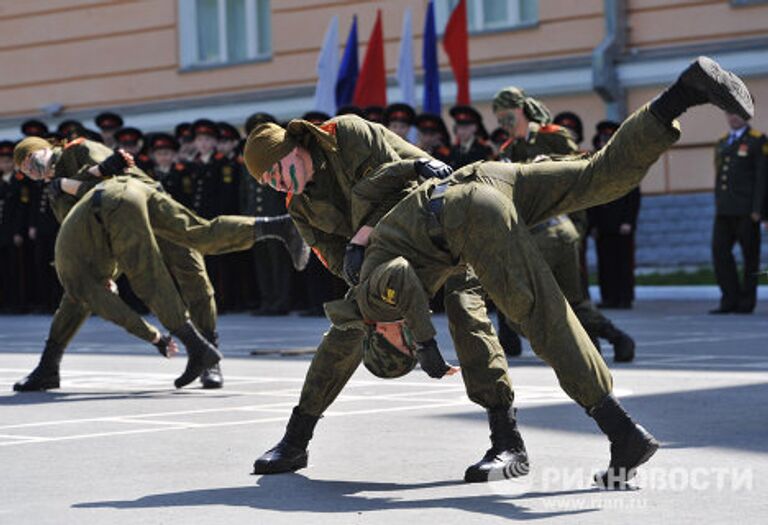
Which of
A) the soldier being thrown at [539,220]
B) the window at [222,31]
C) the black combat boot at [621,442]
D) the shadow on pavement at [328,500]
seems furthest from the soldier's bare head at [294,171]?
the window at [222,31]

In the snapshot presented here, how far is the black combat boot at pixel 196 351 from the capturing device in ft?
38.2

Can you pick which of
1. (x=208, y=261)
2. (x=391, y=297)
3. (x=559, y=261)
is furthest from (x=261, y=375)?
(x=208, y=261)

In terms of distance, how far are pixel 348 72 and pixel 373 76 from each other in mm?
627

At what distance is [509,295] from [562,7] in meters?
18.0

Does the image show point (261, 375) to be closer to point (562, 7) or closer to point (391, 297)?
point (391, 297)

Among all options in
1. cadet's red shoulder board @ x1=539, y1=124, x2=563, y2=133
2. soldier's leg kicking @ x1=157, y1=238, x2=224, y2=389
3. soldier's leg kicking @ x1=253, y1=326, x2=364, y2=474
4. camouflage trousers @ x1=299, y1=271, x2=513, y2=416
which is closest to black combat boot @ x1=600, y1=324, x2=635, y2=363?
cadet's red shoulder board @ x1=539, y1=124, x2=563, y2=133

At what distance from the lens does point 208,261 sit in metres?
22.7

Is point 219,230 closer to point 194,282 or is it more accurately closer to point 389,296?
point 194,282

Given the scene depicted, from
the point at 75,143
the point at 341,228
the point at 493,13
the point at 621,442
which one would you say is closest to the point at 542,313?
the point at 621,442

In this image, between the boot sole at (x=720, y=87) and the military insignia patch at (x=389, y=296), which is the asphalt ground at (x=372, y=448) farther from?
the boot sole at (x=720, y=87)

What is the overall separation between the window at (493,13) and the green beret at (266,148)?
1754 centimetres

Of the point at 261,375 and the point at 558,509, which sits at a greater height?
the point at 558,509

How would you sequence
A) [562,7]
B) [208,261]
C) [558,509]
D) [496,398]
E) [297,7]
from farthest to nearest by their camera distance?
[297,7], [562,7], [208,261], [496,398], [558,509]

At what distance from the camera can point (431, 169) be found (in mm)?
7352
